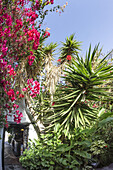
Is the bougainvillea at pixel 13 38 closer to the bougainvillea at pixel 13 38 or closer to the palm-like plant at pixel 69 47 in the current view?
the bougainvillea at pixel 13 38

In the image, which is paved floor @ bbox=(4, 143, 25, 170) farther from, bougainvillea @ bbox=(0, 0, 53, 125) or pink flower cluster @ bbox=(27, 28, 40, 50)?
pink flower cluster @ bbox=(27, 28, 40, 50)

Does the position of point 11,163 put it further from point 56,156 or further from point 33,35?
point 33,35

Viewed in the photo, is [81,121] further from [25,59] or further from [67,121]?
[25,59]

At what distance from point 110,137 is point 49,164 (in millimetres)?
2346

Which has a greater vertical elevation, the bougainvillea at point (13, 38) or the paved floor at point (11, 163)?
the bougainvillea at point (13, 38)

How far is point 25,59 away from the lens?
4.65m

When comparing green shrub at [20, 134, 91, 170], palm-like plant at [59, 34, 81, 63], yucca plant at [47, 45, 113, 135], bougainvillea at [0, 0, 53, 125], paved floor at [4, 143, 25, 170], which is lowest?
paved floor at [4, 143, 25, 170]

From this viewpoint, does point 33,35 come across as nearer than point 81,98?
Yes

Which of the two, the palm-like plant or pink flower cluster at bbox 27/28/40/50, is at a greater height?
the palm-like plant

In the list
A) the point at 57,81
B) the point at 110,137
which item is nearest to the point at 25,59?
the point at 57,81

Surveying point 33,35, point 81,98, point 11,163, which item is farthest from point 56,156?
point 11,163

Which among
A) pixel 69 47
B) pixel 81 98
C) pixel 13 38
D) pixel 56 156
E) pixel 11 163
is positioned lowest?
pixel 11 163

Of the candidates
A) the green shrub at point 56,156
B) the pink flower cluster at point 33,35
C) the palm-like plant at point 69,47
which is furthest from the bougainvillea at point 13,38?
the palm-like plant at point 69,47

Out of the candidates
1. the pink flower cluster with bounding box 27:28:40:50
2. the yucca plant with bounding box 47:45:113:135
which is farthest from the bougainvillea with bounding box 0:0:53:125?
the yucca plant with bounding box 47:45:113:135
